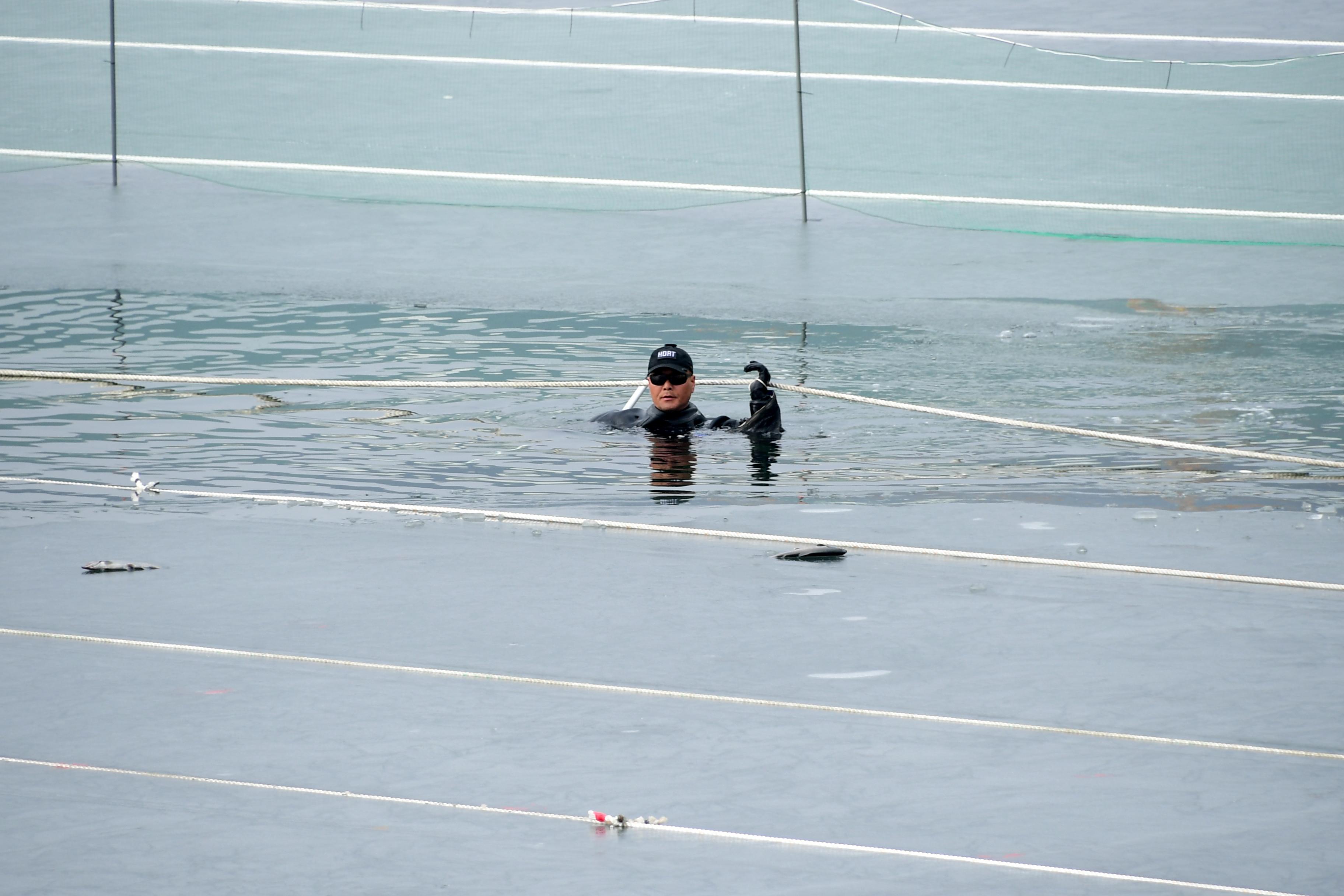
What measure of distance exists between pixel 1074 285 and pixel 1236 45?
32.5 ft

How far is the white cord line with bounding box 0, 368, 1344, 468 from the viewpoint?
9.22m

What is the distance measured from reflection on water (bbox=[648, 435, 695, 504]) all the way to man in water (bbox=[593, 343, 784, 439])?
103mm

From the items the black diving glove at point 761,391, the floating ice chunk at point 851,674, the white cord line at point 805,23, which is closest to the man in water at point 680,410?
the black diving glove at point 761,391

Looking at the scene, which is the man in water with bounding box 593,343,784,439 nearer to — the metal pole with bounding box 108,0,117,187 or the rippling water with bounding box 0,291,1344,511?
the rippling water with bounding box 0,291,1344,511

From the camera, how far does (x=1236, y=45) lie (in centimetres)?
2245

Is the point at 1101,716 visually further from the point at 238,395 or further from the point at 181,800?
the point at 238,395

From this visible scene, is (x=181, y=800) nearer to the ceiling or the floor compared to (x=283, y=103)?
nearer to the floor

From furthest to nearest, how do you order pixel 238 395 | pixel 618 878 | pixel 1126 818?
pixel 238 395 < pixel 1126 818 < pixel 618 878

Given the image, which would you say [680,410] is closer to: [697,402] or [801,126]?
[697,402]

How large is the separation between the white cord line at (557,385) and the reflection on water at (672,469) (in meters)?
0.44

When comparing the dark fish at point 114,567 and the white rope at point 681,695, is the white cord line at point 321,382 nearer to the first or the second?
the dark fish at point 114,567

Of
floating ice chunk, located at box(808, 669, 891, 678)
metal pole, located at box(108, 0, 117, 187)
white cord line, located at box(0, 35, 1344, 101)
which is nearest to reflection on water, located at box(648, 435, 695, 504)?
floating ice chunk, located at box(808, 669, 891, 678)

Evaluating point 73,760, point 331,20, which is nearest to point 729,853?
point 73,760

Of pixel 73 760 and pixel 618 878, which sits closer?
pixel 618 878
